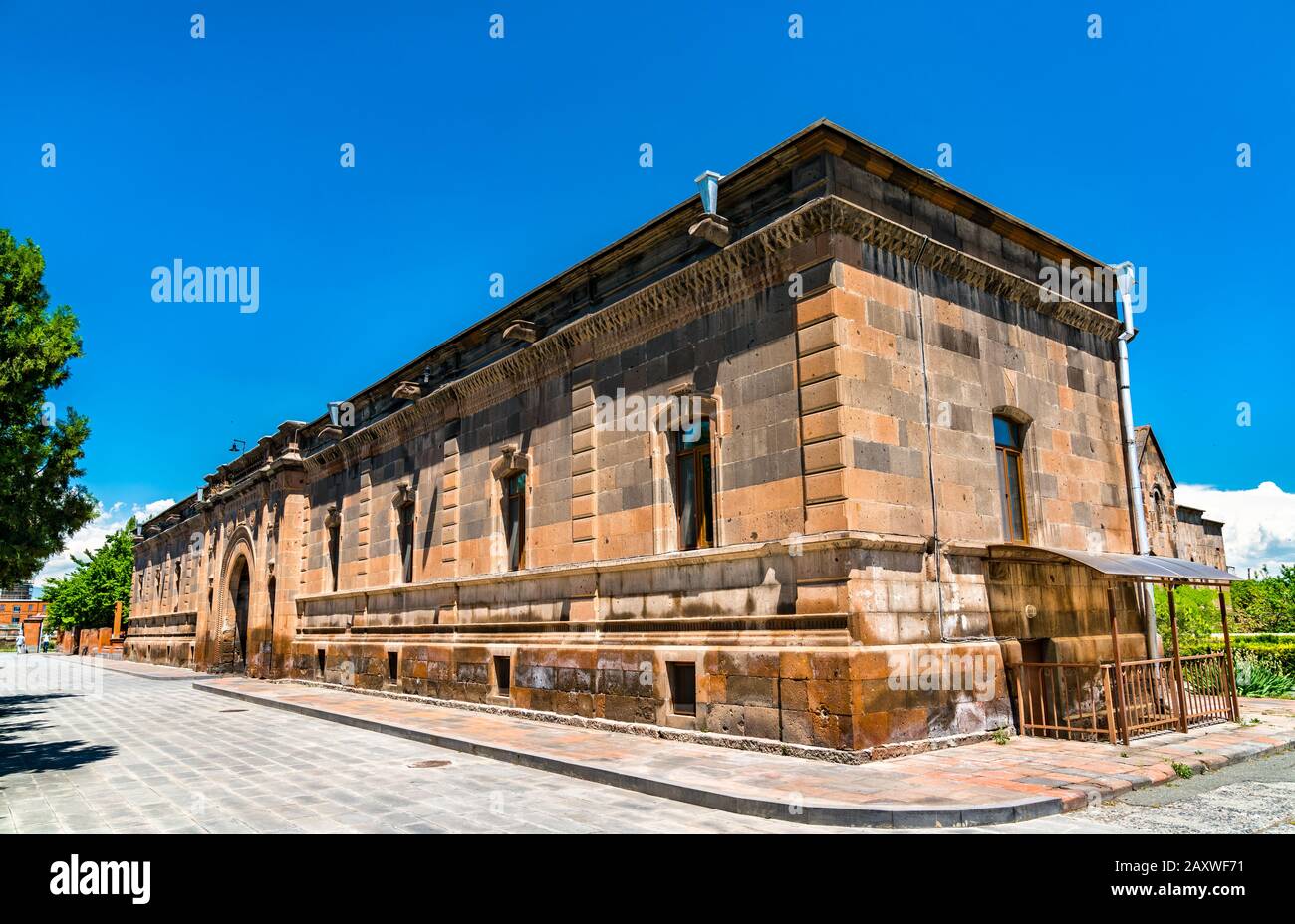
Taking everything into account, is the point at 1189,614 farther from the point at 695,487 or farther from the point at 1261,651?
the point at 695,487

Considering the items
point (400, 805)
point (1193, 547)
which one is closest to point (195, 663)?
point (400, 805)

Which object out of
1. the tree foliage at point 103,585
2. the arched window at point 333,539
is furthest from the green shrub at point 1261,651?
the tree foliage at point 103,585

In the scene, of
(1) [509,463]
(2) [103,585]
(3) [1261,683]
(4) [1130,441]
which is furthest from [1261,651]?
(2) [103,585]

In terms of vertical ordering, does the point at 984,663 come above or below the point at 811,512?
below

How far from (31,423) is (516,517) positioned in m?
8.89

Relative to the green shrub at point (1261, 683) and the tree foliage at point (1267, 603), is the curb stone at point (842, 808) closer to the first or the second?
the green shrub at point (1261, 683)

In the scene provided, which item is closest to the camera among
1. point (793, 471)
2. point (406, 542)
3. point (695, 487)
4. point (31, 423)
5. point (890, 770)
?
point (890, 770)

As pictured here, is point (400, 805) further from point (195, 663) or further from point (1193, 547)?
point (1193, 547)

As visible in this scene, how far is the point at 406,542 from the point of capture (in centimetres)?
2202

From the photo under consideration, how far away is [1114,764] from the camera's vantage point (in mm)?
9414

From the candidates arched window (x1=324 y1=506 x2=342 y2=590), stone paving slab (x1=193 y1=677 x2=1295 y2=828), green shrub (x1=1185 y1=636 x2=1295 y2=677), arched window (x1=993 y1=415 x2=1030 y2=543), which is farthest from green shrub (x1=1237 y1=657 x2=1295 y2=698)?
arched window (x1=324 y1=506 x2=342 y2=590)

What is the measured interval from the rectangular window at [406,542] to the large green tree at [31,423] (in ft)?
23.2

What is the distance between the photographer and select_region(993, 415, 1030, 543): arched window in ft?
43.7
